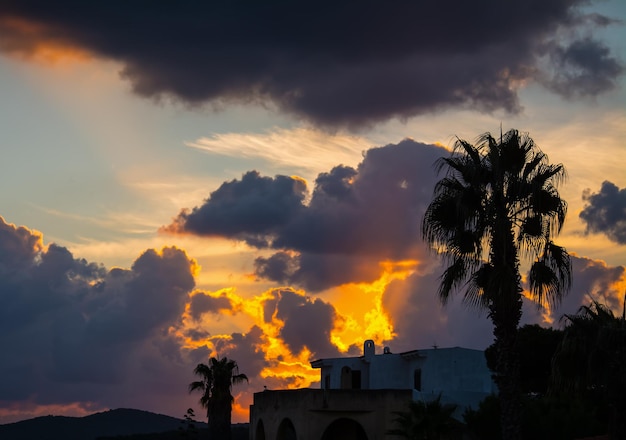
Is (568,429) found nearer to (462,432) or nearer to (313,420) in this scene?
(462,432)

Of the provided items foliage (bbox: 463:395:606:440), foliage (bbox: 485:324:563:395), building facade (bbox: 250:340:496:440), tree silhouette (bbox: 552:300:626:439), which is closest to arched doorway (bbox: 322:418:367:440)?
building facade (bbox: 250:340:496:440)

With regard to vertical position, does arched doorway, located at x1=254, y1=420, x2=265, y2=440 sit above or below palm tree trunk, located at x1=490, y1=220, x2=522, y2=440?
below

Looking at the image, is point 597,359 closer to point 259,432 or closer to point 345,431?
point 345,431

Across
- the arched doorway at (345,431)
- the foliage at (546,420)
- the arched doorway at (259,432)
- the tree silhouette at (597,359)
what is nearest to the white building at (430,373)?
the foliage at (546,420)

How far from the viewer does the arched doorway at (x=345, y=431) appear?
6291 centimetres

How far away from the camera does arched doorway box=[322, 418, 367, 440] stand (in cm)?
6291

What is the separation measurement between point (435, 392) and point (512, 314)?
3163cm

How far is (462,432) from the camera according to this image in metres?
53.6

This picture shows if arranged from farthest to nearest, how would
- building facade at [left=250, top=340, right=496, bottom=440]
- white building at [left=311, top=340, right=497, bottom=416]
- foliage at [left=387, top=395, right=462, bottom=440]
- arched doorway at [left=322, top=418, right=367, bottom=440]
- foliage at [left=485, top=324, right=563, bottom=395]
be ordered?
1. foliage at [left=485, top=324, right=563, bottom=395]
2. white building at [left=311, top=340, right=497, bottom=416]
3. arched doorway at [left=322, top=418, right=367, bottom=440]
4. building facade at [left=250, top=340, right=496, bottom=440]
5. foliage at [left=387, top=395, right=462, bottom=440]

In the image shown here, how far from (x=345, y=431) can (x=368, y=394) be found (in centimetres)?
844

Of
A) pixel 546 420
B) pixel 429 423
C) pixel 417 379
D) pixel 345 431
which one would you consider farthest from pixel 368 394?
pixel 417 379

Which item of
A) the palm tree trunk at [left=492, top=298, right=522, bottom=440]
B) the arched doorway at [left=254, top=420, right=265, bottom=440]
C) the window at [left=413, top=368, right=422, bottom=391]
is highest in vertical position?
the window at [left=413, top=368, right=422, bottom=391]

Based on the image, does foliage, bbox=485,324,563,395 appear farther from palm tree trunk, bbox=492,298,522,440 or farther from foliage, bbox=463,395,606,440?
palm tree trunk, bbox=492,298,522,440

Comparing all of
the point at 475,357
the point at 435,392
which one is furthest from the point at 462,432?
the point at 475,357
